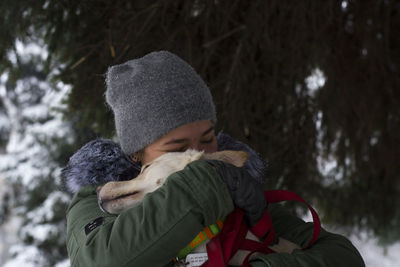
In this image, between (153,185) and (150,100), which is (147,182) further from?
(150,100)

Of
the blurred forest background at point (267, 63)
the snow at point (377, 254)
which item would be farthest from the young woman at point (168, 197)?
the snow at point (377, 254)

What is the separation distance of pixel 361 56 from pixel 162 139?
6.17ft

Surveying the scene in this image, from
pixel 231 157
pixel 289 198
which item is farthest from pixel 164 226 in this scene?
pixel 289 198

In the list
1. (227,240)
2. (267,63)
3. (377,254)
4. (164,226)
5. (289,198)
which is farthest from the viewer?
(377,254)

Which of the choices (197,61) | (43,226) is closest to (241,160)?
(197,61)

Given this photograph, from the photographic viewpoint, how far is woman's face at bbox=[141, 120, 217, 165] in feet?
4.53

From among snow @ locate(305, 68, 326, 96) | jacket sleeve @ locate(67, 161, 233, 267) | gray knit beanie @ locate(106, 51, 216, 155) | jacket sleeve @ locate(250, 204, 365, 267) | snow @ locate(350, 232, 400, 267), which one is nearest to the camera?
jacket sleeve @ locate(67, 161, 233, 267)

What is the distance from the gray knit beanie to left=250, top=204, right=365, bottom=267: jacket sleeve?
1.69ft

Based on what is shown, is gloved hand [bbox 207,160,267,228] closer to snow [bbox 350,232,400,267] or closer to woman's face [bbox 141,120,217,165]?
woman's face [bbox 141,120,217,165]

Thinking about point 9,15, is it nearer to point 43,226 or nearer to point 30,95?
point 43,226

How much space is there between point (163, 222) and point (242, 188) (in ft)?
0.83

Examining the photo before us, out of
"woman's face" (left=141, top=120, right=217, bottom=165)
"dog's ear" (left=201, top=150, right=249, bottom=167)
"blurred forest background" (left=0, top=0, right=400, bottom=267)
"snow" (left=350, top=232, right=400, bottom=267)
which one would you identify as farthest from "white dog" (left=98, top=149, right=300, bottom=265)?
"snow" (left=350, top=232, right=400, bottom=267)

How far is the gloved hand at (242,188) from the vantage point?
1122 millimetres

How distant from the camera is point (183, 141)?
139 cm
